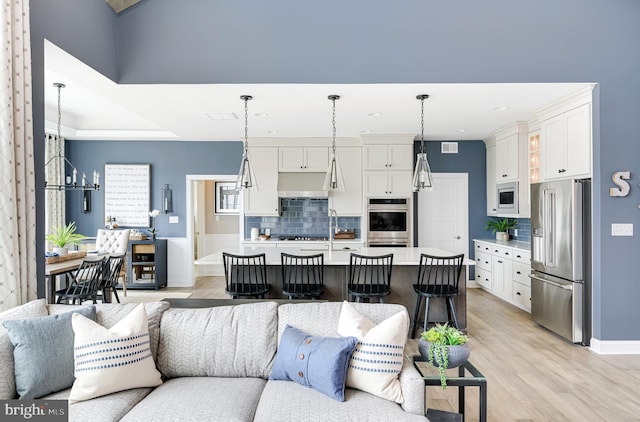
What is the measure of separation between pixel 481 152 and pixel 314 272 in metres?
4.32

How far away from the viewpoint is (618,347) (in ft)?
13.0

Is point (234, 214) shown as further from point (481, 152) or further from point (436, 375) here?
point (436, 375)

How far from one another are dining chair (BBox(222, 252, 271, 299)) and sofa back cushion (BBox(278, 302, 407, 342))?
1.48 metres

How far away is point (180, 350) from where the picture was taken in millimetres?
2371

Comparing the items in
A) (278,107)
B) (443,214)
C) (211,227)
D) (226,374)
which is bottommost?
(226,374)

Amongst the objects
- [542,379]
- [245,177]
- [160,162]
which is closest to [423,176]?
[245,177]

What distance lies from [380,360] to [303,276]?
93.6 inches

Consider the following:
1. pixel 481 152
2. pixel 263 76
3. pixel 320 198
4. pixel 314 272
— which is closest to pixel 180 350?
pixel 314 272

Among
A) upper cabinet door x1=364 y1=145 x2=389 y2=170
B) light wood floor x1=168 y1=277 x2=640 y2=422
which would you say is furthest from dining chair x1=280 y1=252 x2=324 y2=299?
upper cabinet door x1=364 y1=145 x2=389 y2=170

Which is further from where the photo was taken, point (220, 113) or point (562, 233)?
point (220, 113)

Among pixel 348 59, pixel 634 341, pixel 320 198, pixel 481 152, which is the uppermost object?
pixel 348 59

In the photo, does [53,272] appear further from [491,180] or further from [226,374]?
[491,180]

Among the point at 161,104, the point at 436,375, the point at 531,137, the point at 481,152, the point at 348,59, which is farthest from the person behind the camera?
the point at 481,152

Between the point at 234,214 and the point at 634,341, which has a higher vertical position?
the point at 234,214
